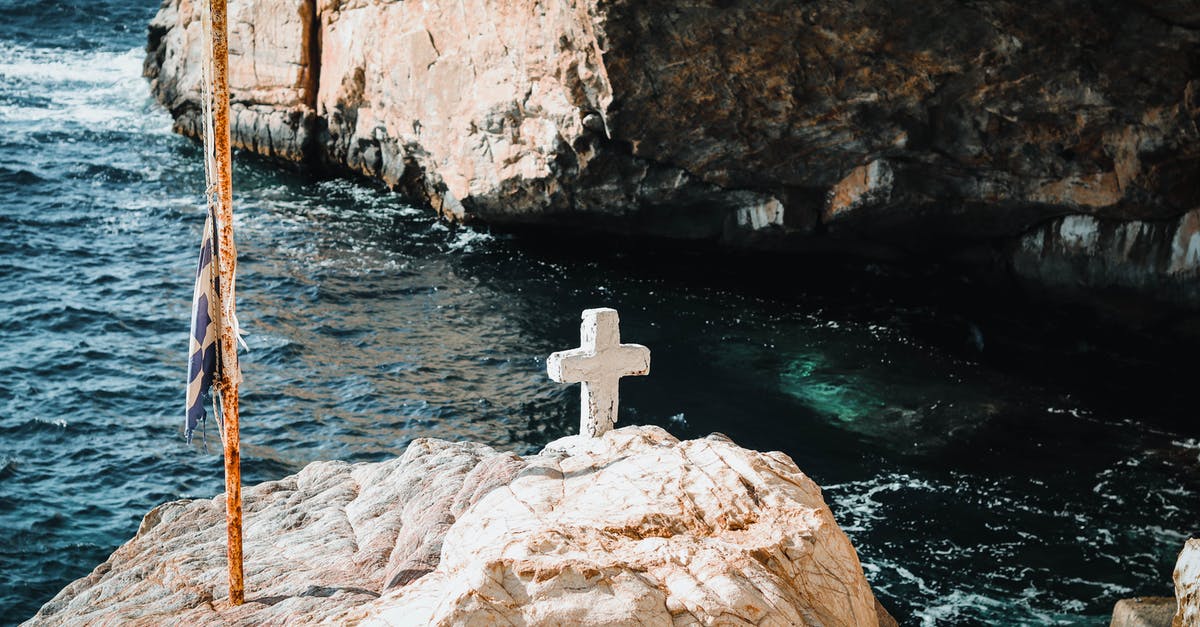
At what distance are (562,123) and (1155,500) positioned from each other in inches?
569

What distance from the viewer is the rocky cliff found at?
20750mm

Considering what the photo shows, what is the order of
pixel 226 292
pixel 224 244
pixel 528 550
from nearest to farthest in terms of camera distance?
pixel 528 550 < pixel 224 244 < pixel 226 292

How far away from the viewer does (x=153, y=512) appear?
43.2 feet

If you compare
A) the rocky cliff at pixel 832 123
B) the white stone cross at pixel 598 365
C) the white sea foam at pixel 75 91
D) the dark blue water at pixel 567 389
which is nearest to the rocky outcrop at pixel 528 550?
the white stone cross at pixel 598 365

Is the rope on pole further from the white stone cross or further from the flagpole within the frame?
the white stone cross

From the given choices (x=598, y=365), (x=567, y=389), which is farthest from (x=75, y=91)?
(x=598, y=365)

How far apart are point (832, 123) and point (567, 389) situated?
8.13 metres

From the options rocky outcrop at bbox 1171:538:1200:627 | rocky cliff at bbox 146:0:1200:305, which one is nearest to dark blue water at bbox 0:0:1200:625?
rocky cliff at bbox 146:0:1200:305

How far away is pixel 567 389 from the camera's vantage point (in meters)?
21.2

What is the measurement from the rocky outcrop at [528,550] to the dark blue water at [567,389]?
17.5 feet

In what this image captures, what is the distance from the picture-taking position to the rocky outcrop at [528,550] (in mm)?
6820

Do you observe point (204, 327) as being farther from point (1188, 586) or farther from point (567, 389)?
point (567, 389)

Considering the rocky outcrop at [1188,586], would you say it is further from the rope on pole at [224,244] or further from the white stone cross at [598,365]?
the rope on pole at [224,244]

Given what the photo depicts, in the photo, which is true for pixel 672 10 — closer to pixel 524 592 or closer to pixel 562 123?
pixel 562 123
